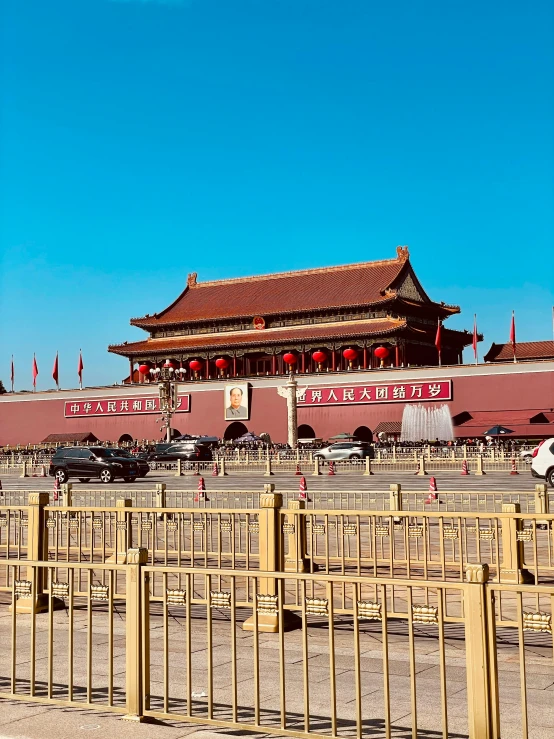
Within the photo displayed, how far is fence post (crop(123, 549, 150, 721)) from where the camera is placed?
489 cm

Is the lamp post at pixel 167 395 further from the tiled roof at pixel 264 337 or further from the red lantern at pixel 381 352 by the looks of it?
the red lantern at pixel 381 352

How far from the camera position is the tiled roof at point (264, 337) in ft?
190

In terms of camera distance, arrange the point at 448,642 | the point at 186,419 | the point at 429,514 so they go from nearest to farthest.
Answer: the point at 448,642
the point at 429,514
the point at 186,419

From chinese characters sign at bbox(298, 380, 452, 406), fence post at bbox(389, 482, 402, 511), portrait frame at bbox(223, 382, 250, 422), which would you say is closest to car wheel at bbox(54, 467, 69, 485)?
fence post at bbox(389, 482, 402, 511)

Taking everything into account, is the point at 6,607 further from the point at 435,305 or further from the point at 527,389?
the point at 435,305

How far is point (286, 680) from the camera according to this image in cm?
620

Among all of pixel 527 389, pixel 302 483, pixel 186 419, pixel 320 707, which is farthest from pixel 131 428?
pixel 320 707

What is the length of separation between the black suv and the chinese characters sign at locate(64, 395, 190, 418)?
1045 inches

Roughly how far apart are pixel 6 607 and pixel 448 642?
4.76m

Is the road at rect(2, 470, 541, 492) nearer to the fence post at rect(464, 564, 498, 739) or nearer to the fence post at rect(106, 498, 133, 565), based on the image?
the fence post at rect(106, 498, 133, 565)

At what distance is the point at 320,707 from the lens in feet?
18.1

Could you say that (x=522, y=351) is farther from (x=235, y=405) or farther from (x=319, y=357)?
(x=235, y=405)

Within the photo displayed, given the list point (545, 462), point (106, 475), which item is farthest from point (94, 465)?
point (545, 462)

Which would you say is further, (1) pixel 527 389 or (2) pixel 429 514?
(1) pixel 527 389
